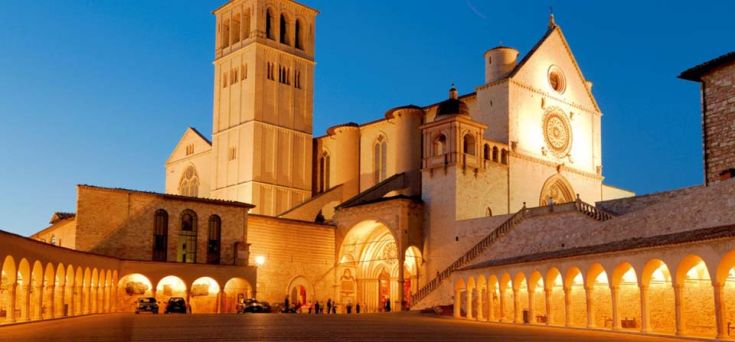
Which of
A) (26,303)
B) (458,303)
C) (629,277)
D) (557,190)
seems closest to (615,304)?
(629,277)

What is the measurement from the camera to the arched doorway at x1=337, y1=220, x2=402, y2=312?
5459 centimetres

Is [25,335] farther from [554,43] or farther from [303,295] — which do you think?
[554,43]

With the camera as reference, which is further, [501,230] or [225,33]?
[225,33]

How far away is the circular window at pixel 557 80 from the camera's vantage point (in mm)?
55438

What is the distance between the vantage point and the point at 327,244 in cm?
5447

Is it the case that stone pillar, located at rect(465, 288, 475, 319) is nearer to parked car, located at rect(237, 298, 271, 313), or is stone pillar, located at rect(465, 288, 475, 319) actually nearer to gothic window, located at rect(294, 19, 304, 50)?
parked car, located at rect(237, 298, 271, 313)

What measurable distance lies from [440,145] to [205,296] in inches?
652

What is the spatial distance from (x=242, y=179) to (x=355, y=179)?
874cm

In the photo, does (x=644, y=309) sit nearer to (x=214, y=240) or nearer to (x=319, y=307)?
(x=214, y=240)

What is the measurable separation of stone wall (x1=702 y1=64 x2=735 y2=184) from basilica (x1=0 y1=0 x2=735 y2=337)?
3.0 inches

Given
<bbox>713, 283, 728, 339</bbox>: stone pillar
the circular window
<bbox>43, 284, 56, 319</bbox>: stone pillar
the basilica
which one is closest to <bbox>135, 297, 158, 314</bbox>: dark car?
the basilica

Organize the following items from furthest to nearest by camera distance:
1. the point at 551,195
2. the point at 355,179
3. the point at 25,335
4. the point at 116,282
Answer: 1. the point at 355,179
2. the point at 551,195
3. the point at 116,282
4. the point at 25,335

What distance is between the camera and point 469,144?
50562 mm

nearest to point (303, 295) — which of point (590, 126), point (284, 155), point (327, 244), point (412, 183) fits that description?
point (327, 244)
